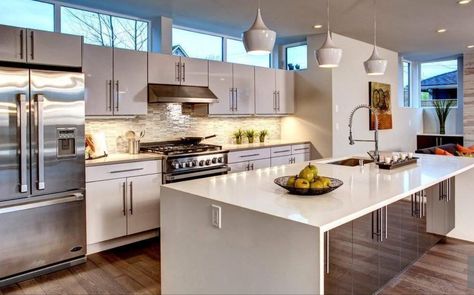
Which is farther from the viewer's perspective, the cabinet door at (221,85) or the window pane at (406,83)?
the window pane at (406,83)

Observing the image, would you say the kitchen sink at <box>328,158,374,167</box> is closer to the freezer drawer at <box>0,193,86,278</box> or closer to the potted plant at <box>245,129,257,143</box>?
the potted plant at <box>245,129,257,143</box>

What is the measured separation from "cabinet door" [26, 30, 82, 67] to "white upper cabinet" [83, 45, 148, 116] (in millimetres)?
340

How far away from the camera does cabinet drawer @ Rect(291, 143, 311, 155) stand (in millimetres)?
5598

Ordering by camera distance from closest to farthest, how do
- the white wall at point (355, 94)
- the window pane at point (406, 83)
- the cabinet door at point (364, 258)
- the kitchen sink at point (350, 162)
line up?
the cabinet door at point (364, 258), the kitchen sink at point (350, 162), the white wall at point (355, 94), the window pane at point (406, 83)

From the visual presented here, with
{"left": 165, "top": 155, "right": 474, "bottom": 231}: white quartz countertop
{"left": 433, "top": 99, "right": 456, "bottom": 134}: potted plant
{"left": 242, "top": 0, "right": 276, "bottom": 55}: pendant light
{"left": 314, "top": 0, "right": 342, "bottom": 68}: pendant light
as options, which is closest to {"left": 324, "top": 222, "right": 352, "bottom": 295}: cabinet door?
{"left": 165, "top": 155, "right": 474, "bottom": 231}: white quartz countertop

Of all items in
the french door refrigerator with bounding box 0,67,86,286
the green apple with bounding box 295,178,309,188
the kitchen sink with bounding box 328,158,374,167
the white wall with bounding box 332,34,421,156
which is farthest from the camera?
the white wall with bounding box 332,34,421,156

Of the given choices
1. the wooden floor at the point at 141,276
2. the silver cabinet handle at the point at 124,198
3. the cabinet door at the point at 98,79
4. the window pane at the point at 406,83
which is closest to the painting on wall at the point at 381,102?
the window pane at the point at 406,83

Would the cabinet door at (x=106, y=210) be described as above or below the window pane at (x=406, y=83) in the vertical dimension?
below

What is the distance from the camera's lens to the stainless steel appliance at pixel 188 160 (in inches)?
154

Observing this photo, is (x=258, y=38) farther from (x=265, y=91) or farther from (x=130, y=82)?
(x=265, y=91)

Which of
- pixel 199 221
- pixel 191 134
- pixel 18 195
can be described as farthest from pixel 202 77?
pixel 199 221

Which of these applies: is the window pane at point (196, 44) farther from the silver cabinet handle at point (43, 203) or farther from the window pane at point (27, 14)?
the silver cabinet handle at point (43, 203)

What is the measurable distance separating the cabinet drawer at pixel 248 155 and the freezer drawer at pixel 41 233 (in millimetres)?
1969

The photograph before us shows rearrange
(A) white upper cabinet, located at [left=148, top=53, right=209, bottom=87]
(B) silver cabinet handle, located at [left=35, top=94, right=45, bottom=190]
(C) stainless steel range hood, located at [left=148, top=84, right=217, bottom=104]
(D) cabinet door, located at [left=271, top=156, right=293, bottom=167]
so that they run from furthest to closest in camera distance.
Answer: (D) cabinet door, located at [left=271, top=156, right=293, bottom=167] → (A) white upper cabinet, located at [left=148, top=53, right=209, bottom=87] → (C) stainless steel range hood, located at [left=148, top=84, right=217, bottom=104] → (B) silver cabinet handle, located at [left=35, top=94, right=45, bottom=190]
